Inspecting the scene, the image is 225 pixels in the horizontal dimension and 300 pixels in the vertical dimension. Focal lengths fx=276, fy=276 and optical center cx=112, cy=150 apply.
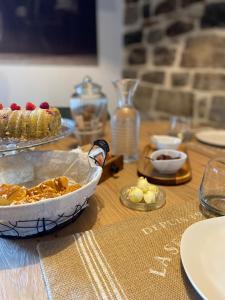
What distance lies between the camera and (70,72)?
2.17 metres

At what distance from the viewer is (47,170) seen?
74 centimetres

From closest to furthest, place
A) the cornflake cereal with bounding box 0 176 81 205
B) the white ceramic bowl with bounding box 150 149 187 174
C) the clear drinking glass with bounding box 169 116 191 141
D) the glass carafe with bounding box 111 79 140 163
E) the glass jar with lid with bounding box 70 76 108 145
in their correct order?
the cornflake cereal with bounding box 0 176 81 205, the white ceramic bowl with bounding box 150 149 187 174, the glass carafe with bounding box 111 79 140 163, the glass jar with lid with bounding box 70 76 108 145, the clear drinking glass with bounding box 169 116 191 141

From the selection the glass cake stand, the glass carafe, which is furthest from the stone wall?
the glass cake stand

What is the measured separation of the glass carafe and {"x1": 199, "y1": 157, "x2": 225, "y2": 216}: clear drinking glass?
324mm

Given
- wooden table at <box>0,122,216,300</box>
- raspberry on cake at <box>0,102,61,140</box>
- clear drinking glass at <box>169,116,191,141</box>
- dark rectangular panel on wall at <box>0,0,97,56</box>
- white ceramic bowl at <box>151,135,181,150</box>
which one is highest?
dark rectangular panel on wall at <box>0,0,97,56</box>

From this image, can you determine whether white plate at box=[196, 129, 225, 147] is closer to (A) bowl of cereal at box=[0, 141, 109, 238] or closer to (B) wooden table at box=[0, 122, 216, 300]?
(B) wooden table at box=[0, 122, 216, 300]

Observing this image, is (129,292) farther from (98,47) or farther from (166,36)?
(98,47)

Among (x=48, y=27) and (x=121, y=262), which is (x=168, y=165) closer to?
(x=121, y=262)

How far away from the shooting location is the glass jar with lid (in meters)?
1.12

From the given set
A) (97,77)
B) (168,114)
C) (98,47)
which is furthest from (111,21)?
(168,114)

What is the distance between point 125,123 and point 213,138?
1.68ft

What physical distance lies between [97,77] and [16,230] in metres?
1.92

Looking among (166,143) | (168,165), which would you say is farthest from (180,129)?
(168,165)

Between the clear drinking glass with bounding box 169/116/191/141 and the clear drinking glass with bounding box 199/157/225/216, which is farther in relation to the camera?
the clear drinking glass with bounding box 169/116/191/141
